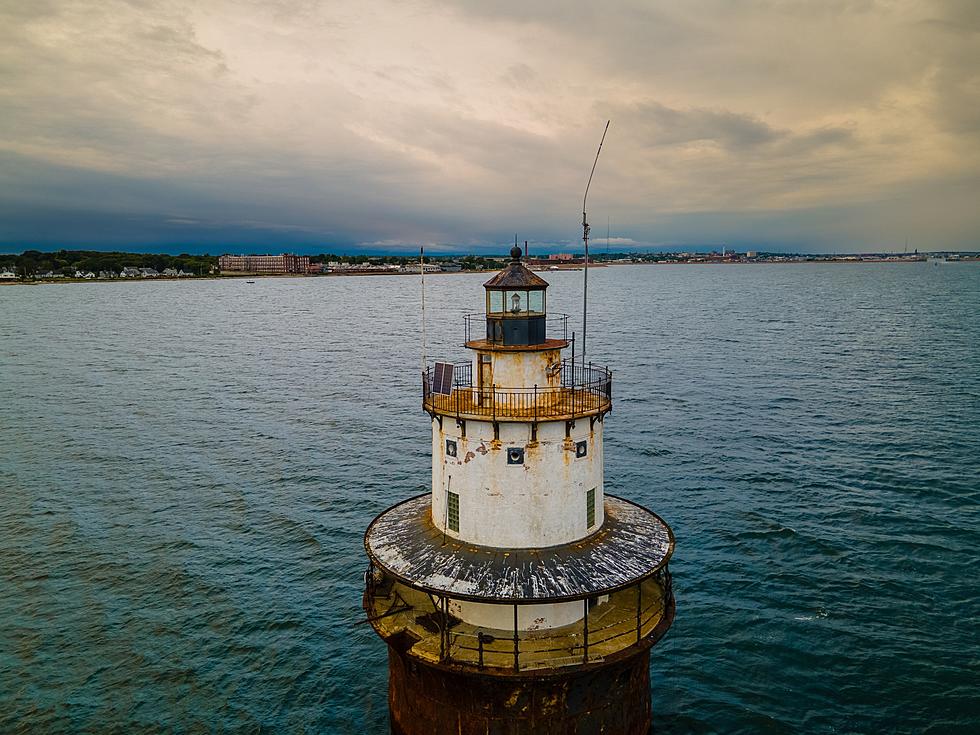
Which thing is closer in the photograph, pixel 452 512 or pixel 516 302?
pixel 516 302

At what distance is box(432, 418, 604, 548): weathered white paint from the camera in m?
15.3

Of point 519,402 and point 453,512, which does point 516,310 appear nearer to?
point 519,402

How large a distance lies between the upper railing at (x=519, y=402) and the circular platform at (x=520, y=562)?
10.6 feet

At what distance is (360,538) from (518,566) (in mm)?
17072

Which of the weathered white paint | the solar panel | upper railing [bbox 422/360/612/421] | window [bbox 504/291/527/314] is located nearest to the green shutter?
the weathered white paint

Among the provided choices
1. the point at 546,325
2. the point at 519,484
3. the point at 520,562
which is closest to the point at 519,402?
the point at 519,484

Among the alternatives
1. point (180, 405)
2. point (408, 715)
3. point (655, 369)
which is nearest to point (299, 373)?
point (180, 405)

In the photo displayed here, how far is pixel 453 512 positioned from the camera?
16.1 m

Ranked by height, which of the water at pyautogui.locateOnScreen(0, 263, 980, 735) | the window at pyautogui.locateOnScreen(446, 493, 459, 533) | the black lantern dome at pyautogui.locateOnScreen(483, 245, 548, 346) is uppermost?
the black lantern dome at pyautogui.locateOnScreen(483, 245, 548, 346)

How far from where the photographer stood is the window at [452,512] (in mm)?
16047

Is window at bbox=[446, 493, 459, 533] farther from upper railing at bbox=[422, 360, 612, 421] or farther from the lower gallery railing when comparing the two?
upper railing at bbox=[422, 360, 612, 421]

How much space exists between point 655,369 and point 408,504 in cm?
5109

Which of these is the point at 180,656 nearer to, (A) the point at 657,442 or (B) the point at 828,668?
(B) the point at 828,668

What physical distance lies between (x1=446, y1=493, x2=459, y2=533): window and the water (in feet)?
24.9
